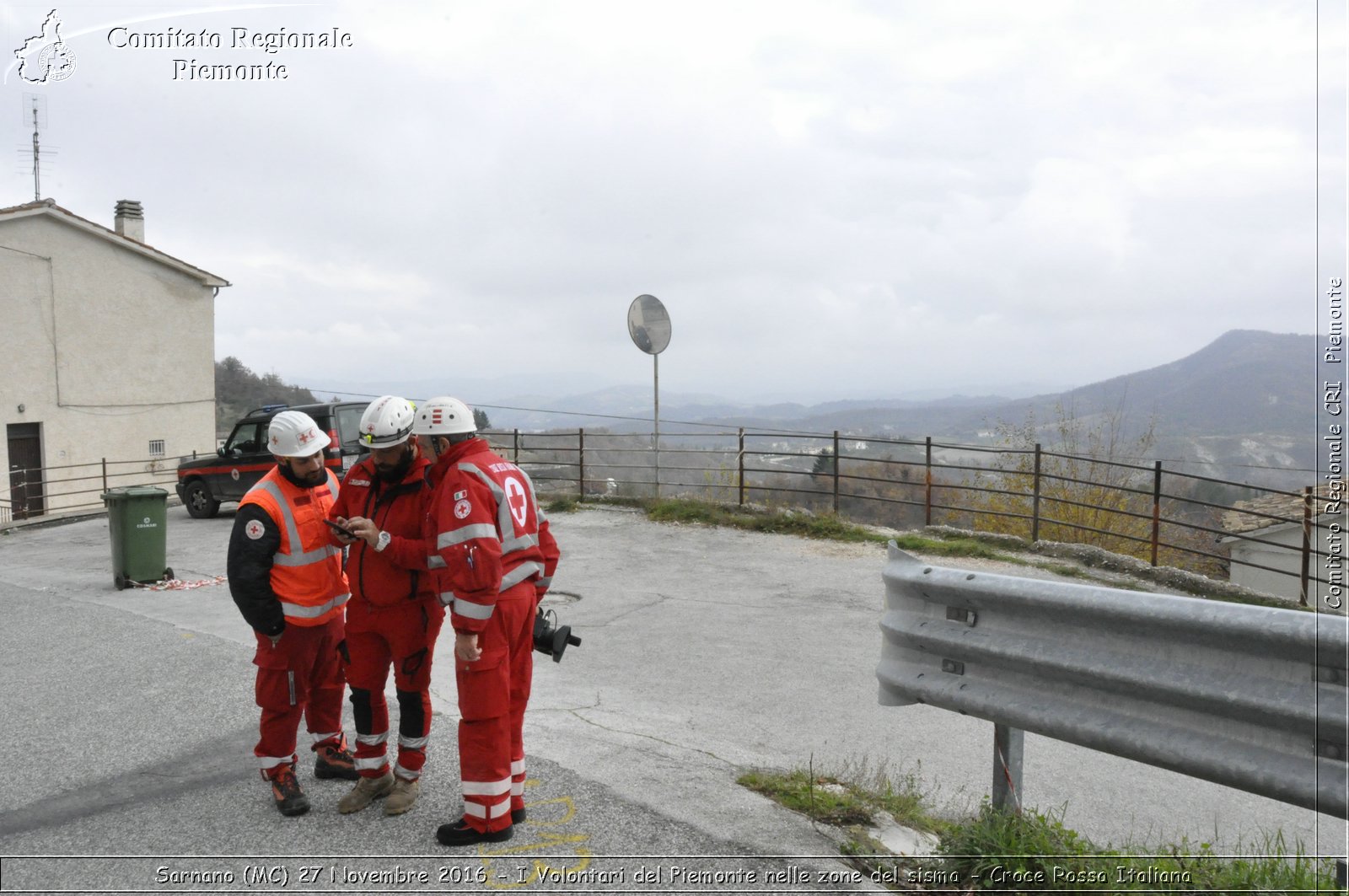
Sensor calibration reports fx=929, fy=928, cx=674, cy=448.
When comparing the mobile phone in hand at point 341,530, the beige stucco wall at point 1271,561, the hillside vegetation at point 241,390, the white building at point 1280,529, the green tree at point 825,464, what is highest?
the hillside vegetation at point 241,390

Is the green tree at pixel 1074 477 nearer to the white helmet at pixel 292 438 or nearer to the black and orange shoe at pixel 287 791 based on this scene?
the white helmet at pixel 292 438

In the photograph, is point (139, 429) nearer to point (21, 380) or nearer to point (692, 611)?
point (21, 380)

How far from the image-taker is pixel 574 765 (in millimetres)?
4375

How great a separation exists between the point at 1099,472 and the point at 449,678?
15666mm

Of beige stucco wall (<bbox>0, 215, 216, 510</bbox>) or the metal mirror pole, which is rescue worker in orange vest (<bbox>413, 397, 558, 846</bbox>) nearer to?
the metal mirror pole

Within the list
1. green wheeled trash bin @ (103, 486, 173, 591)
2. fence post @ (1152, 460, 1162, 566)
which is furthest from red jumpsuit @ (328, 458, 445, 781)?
fence post @ (1152, 460, 1162, 566)

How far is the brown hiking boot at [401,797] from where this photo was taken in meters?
3.80

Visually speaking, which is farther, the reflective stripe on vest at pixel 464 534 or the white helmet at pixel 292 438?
the white helmet at pixel 292 438

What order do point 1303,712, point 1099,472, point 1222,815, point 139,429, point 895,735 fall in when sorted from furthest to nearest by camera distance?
point 139,429, point 1099,472, point 895,735, point 1222,815, point 1303,712

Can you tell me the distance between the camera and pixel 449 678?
6652 mm

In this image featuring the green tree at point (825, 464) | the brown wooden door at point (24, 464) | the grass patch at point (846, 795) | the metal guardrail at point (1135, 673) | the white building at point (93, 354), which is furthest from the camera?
the brown wooden door at point (24, 464)

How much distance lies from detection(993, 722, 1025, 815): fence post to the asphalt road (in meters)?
0.38

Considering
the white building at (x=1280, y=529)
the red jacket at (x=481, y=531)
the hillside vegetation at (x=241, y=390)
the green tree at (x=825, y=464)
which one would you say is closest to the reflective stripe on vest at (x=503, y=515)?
the red jacket at (x=481, y=531)

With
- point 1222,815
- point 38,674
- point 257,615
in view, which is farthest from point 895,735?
point 38,674
